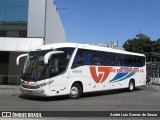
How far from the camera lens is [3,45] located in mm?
27281

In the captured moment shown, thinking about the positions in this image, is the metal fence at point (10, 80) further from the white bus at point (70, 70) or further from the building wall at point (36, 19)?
the white bus at point (70, 70)

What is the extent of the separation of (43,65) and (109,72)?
5.91 meters

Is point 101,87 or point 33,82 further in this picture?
point 101,87

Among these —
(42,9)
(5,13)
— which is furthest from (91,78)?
(5,13)

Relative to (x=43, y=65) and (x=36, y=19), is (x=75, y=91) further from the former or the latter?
(x=36, y=19)

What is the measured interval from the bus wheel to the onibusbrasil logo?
1566 mm

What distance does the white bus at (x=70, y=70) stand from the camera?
15.8 m

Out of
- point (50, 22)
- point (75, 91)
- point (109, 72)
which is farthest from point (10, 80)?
point (75, 91)

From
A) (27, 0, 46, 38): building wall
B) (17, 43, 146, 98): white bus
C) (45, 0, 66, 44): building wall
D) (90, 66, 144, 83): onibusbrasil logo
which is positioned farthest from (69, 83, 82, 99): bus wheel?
(45, 0, 66, 44): building wall

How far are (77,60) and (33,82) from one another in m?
2.95

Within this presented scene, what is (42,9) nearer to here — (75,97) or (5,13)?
(5,13)

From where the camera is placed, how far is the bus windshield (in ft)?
51.9

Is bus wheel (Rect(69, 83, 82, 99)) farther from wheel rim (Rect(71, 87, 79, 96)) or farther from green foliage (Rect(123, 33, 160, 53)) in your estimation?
green foliage (Rect(123, 33, 160, 53))

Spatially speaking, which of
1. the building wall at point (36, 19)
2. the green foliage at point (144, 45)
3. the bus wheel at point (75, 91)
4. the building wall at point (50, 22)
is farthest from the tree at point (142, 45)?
the bus wheel at point (75, 91)
